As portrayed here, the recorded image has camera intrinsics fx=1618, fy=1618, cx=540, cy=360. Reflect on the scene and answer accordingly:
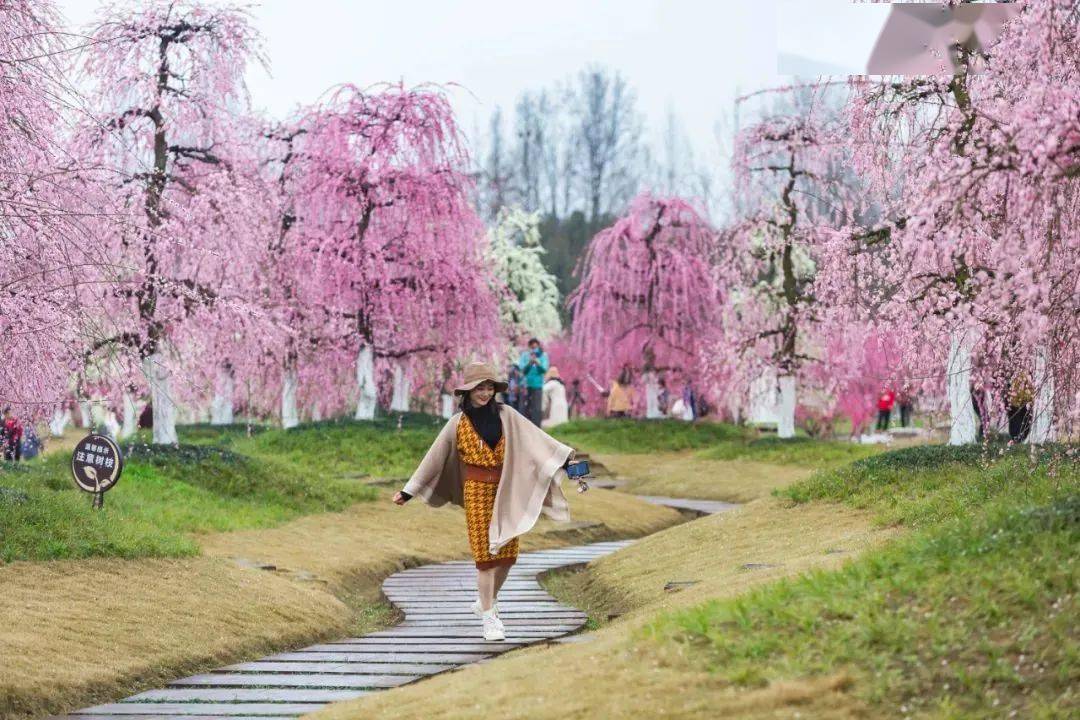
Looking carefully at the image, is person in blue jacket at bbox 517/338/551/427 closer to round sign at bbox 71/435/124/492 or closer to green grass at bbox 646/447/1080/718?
round sign at bbox 71/435/124/492

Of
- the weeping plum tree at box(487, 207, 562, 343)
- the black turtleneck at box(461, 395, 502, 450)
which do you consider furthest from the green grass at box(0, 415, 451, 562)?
the weeping plum tree at box(487, 207, 562, 343)

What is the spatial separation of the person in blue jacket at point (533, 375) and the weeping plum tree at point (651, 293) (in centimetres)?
862

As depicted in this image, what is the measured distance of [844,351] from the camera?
30984 millimetres

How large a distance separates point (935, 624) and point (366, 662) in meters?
4.41

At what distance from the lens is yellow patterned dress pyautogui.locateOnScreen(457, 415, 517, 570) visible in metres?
11.5

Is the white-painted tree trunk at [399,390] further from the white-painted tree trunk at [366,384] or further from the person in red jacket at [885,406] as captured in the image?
the person in red jacket at [885,406]

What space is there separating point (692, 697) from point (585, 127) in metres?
69.3

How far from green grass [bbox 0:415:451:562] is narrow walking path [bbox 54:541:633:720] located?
8.82 feet

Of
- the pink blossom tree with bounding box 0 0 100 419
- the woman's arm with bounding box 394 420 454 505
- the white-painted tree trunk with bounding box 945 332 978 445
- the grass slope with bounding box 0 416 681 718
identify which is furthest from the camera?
the white-painted tree trunk with bounding box 945 332 978 445

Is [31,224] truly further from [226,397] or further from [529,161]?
[529,161]

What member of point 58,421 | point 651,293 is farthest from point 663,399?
point 58,421

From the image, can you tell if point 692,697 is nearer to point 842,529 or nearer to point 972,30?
point 842,529

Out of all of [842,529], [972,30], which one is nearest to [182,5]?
[972,30]

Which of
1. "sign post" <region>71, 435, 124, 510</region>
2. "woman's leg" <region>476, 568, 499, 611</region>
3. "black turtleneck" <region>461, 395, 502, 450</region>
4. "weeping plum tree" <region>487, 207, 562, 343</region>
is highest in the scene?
"weeping plum tree" <region>487, 207, 562, 343</region>
